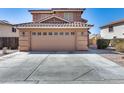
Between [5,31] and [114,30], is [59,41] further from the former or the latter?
[114,30]

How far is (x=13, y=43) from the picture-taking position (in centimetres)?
2280

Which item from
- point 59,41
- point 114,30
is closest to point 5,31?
point 59,41

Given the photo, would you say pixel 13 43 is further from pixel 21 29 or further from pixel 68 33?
pixel 68 33

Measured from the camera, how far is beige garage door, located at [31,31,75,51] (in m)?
19.2

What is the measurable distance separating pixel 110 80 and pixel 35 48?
13.1m

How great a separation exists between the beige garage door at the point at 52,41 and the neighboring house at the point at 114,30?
42.0 feet

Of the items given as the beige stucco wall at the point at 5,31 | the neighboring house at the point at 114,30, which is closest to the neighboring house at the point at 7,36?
the beige stucco wall at the point at 5,31

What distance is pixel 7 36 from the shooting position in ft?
93.0

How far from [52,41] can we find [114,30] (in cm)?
1568

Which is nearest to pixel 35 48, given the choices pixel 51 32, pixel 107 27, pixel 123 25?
pixel 51 32

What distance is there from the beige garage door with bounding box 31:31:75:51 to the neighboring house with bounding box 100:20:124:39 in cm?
1279

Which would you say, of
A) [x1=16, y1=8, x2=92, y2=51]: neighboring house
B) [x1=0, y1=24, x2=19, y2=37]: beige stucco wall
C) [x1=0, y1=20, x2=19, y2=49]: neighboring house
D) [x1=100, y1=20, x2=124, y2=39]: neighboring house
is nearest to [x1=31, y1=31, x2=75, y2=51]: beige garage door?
[x1=16, y1=8, x2=92, y2=51]: neighboring house

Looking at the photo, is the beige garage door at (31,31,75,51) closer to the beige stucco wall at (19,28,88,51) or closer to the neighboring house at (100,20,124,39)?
the beige stucco wall at (19,28,88,51)
